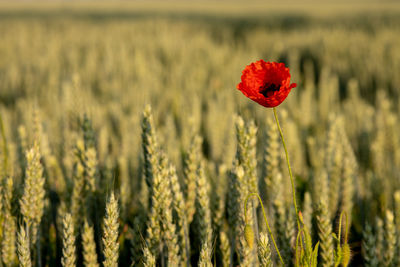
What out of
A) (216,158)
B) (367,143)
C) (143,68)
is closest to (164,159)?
(216,158)

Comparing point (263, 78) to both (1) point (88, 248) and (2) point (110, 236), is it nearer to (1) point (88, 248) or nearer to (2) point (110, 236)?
(2) point (110, 236)

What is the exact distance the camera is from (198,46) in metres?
5.62

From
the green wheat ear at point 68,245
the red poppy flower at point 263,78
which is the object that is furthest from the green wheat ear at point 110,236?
the red poppy flower at point 263,78

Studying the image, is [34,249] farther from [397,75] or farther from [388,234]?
[397,75]

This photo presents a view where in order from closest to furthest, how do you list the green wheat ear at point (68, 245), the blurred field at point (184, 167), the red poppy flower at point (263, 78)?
the red poppy flower at point (263, 78), the green wheat ear at point (68, 245), the blurred field at point (184, 167)

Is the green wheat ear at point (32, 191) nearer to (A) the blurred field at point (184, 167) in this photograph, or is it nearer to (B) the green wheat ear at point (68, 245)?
(A) the blurred field at point (184, 167)

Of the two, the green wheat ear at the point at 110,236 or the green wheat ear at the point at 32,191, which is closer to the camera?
the green wheat ear at the point at 110,236

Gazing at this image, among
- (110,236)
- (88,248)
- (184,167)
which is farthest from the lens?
(184,167)

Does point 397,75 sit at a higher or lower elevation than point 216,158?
higher

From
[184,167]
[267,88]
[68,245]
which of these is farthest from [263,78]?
[68,245]

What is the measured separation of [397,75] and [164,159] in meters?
3.39

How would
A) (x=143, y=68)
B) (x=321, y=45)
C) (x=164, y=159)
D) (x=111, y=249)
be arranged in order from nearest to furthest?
1. (x=111, y=249)
2. (x=164, y=159)
3. (x=143, y=68)
4. (x=321, y=45)

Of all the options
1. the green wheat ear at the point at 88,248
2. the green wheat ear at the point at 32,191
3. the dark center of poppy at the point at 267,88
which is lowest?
the green wheat ear at the point at 88,248

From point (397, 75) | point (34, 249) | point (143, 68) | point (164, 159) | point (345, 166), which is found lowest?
point (34, 249)
